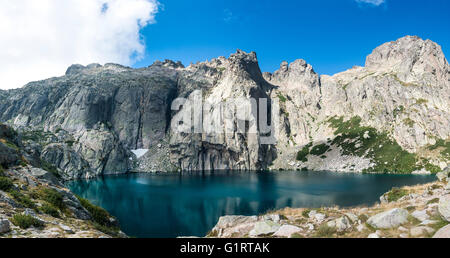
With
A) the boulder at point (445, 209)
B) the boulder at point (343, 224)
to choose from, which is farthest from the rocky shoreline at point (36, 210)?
the boulder at point (445, 209)

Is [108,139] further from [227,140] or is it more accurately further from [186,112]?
[227,140]

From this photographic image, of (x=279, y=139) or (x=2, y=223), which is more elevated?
(x=279, y=139)

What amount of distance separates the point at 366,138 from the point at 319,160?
32798mm

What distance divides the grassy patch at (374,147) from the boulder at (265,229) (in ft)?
424

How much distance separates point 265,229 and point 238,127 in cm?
15534

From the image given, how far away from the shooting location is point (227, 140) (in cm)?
17062

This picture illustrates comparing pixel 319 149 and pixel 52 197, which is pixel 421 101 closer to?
pixel 319 149

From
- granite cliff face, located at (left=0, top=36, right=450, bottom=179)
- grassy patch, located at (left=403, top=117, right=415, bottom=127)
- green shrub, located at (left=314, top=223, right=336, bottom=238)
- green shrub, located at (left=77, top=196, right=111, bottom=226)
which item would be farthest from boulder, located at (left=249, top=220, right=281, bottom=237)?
grassy patch, located at (left=403, top=117, right=415, bottom=127)

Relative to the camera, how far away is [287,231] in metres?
15.8

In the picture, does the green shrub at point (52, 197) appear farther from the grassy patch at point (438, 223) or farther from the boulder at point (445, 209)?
the boulder at point (445, 209)

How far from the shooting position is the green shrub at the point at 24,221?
12802 mm

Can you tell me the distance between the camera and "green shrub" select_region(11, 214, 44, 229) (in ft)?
42.0
